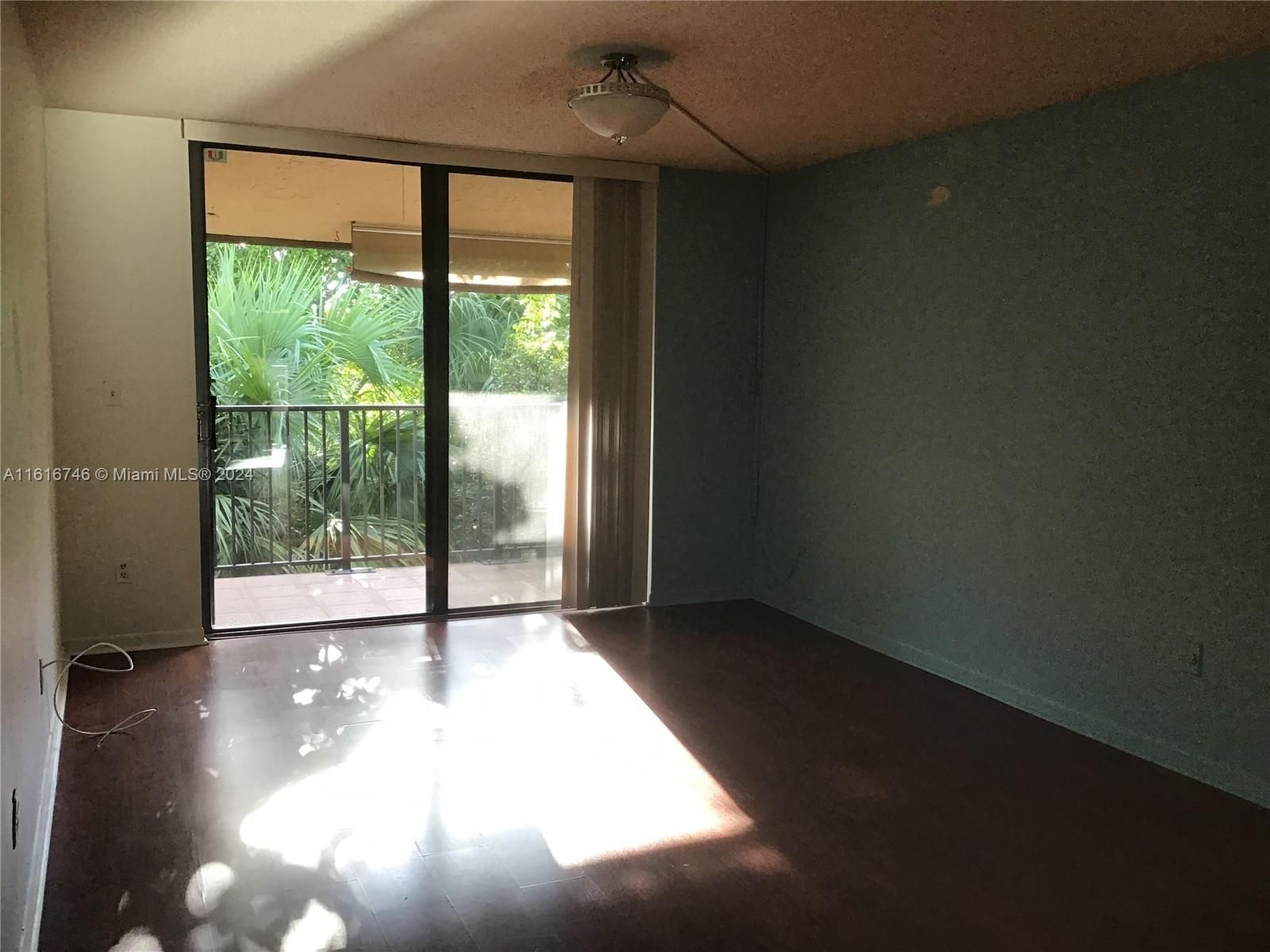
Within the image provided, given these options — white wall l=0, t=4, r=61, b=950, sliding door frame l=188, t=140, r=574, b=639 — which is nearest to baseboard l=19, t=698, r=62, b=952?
white wall l=0, t=4, r=61, b=950

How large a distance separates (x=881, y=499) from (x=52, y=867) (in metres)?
3.38

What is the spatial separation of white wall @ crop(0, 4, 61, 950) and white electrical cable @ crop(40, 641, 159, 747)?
0.41ft

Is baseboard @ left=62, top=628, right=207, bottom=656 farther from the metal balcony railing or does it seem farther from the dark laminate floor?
the metal balcony railing

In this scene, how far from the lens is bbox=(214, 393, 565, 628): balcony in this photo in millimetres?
4902

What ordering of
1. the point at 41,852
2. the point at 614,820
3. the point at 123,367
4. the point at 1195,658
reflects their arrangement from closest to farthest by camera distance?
the point at 41,852 → the point at 614,820 → the point at 1195,658 → the point at 123,367

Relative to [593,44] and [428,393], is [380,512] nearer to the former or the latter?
[428,393]

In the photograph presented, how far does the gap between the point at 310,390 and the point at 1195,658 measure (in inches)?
152

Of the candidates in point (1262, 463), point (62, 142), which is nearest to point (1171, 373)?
point (1262, 463)

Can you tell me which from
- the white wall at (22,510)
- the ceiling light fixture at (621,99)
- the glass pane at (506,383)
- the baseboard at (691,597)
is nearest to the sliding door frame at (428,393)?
the glass pane at (506,383)

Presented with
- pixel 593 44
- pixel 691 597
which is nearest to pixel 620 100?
pixel 593 44

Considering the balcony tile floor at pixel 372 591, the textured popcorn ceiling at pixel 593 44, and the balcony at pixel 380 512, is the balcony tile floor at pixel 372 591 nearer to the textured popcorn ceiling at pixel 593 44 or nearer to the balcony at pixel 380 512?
the balcony at pixel 380 512

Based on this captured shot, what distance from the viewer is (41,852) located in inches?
99.4

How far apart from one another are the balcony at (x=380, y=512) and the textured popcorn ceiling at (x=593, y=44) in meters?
1.43

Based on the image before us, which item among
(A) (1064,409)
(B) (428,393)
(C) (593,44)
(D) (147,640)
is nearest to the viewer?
(C) (593,44)
